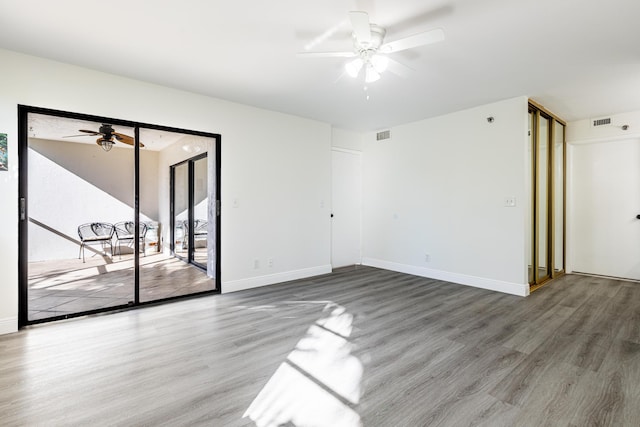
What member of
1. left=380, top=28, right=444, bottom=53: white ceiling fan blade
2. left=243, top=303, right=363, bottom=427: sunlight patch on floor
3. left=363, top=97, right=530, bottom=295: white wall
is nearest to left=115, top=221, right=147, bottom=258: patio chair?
left=243, top=303, right=363, bottom=427: sunlight patch on floor

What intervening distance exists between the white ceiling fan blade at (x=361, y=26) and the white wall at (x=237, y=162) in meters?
2.58

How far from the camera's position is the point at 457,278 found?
478cm

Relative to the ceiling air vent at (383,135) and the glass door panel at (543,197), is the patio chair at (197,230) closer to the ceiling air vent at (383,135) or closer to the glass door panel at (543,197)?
the ceiling air vent at (383,135)

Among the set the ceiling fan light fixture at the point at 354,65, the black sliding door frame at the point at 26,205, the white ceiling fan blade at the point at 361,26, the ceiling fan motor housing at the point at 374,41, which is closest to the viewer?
the white ceiling fan blade at the point at 361,26

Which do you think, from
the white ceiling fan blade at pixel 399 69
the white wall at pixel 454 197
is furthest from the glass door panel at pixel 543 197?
the white ceiling fan blade at pixel 399 69

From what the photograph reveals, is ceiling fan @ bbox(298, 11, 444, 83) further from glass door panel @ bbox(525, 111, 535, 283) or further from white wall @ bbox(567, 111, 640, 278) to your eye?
white wall @ bbox(567, 111, 640, 278)

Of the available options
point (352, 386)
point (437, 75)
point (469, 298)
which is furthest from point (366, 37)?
point (469, 298)

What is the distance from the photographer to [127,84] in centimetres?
352

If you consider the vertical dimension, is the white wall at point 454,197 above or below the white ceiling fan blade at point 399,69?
below

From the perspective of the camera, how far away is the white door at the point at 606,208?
4.81 m

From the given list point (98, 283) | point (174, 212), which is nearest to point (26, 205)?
point (98, 283)

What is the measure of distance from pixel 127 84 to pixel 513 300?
5452mm

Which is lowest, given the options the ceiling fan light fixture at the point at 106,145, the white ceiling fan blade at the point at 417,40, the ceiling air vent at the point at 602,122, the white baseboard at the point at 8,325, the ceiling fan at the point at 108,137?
the white baseboard at the point at 8,325

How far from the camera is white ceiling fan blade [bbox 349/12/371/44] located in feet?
6.67
